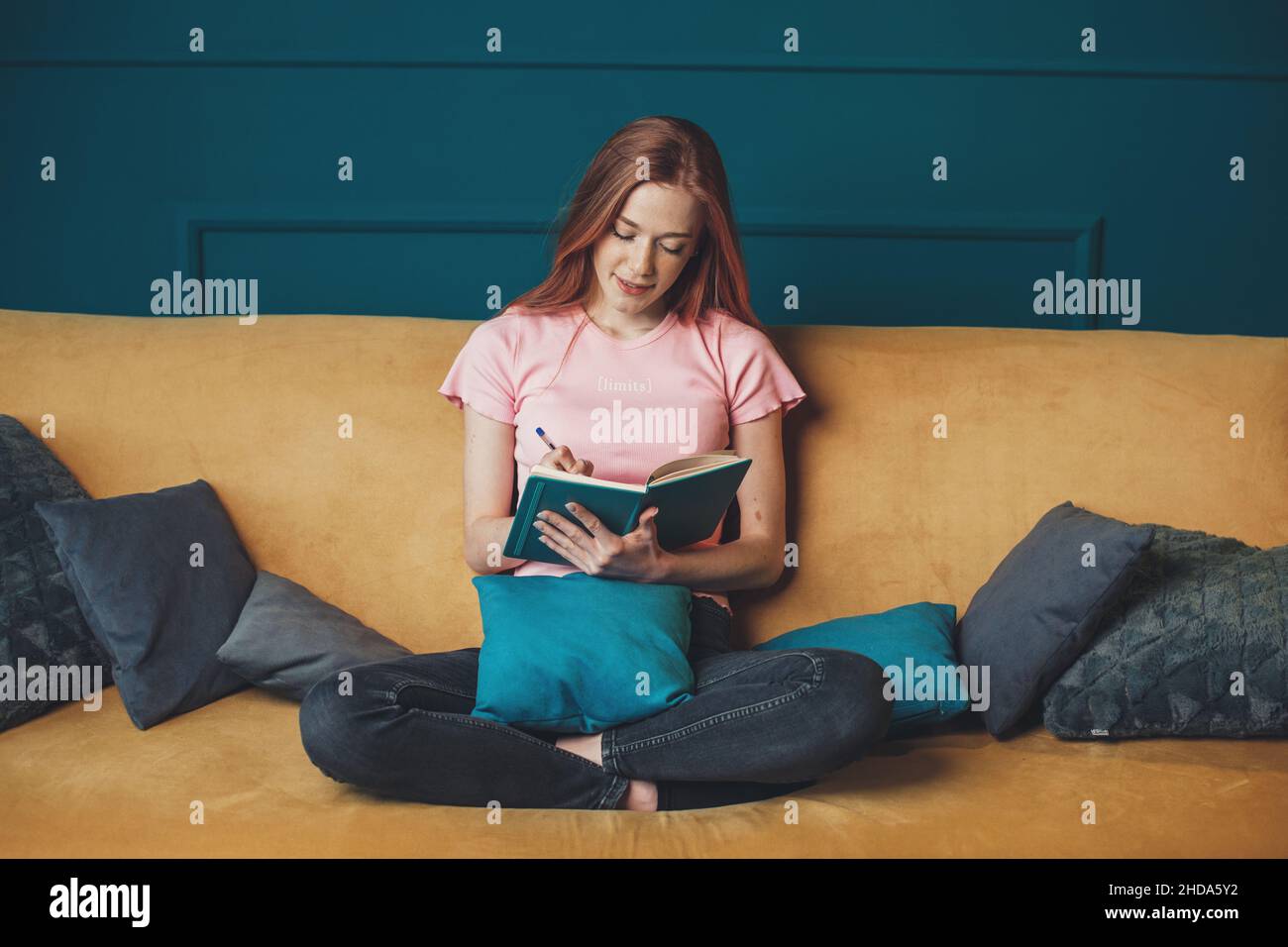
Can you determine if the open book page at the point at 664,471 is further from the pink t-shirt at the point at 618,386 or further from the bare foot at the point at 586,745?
the bare foot at the point at 586,745

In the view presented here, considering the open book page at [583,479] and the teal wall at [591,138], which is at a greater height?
the teal wall at [591,138]

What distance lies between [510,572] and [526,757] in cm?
46

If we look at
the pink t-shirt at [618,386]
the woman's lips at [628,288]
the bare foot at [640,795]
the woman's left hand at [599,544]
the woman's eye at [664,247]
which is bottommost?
the bare foot at [640,795]

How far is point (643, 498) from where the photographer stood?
149 cm

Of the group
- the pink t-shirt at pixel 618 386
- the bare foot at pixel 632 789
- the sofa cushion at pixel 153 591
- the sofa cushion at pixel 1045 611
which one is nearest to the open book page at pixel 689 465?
the pink t-shirt at pixel 618 386

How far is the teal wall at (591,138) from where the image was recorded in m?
2.56

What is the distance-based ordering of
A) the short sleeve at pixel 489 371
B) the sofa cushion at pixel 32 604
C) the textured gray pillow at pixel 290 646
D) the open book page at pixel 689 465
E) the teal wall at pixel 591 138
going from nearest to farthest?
the open book page at pixel 689 465 < the sofa cushion at pixel 32 604 < the textured gray pillow at pixel 290 646 < the short sleeve at pixel 489 371 < the teal wall at pixel 591 138

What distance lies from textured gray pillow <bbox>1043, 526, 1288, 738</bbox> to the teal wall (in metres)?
1.17

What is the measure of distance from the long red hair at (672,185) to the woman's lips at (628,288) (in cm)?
8

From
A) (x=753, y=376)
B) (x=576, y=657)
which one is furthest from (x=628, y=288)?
(x=576, y=657)

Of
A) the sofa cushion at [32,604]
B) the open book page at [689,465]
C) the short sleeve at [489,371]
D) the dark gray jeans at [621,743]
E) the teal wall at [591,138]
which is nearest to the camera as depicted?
the dark gray jeans at [621,743]

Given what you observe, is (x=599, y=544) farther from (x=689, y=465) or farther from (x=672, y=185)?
(x=672, y=185)

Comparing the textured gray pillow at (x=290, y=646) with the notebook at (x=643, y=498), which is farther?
the textured gray pillow at (x=290, y=646)
